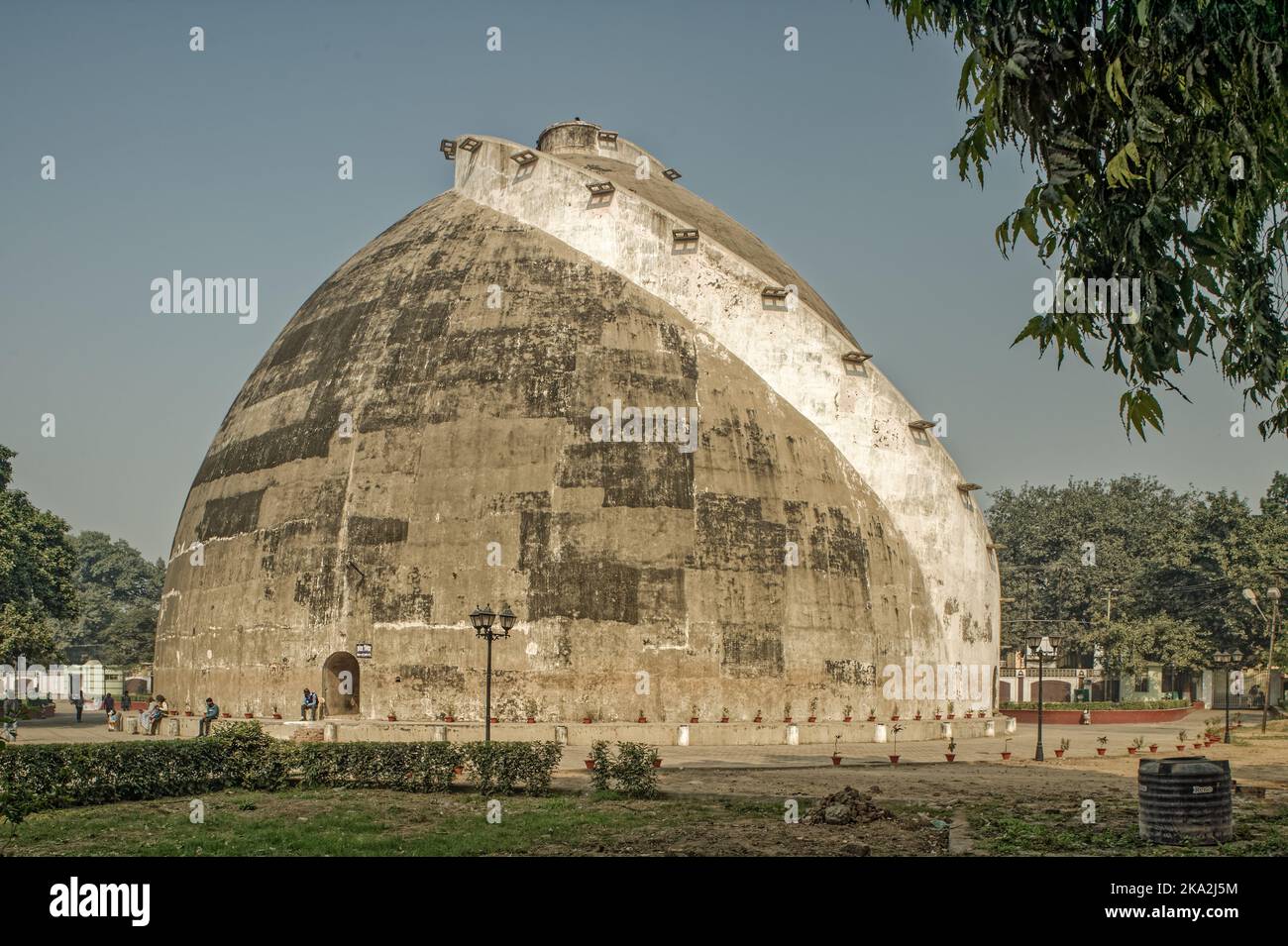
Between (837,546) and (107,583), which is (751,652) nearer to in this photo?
(837,546)

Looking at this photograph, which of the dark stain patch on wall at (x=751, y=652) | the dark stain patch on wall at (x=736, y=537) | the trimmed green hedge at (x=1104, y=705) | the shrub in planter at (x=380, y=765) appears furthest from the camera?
the trimmed green hedge at (x=1104, y=705)

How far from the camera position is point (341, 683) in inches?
1364

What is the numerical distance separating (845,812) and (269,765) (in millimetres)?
9644

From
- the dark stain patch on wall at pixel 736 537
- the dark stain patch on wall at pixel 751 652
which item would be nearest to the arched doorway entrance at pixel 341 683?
the dark stain patch on wall at pixel 736 537

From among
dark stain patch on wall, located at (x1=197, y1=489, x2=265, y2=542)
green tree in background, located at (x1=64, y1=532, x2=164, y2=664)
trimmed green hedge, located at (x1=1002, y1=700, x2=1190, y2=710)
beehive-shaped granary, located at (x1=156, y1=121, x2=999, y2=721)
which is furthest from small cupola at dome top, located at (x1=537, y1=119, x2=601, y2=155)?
green tree in background, located at (x1=64, y1=532, x2=164, y2=664)

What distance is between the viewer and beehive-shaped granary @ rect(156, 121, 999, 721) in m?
33.2

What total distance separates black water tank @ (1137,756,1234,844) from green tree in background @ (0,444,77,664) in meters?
36.8

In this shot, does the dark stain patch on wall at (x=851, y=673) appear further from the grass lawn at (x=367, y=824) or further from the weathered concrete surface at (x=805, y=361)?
the grass lawn at (x=367, y=824)

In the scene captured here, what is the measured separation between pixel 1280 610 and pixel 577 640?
166 ft

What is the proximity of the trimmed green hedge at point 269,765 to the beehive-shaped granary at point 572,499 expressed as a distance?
1256cm

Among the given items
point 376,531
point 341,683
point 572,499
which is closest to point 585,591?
point 572,499

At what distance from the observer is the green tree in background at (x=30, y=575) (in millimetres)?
40344

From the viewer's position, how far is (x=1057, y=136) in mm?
11188
